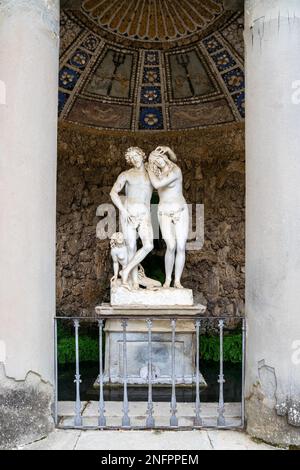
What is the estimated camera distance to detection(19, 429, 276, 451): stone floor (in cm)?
340

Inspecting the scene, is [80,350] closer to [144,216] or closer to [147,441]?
[144,216]

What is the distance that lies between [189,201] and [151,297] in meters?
3.53

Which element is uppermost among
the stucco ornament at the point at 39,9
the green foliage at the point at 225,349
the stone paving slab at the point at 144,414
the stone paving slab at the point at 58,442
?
the stucco ornament at the point at 39,9

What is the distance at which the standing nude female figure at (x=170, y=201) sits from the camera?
5.76m

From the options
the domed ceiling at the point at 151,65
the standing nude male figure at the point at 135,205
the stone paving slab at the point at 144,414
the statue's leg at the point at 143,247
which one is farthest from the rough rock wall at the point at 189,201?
the stone paving slab at the point at 144,414

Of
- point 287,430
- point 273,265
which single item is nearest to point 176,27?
point 273,265

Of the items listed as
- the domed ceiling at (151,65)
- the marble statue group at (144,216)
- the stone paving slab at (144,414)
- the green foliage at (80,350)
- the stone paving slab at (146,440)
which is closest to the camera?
the stone paving slab at (146,440)

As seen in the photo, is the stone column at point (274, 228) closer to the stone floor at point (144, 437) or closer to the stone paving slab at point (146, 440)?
the stone floor at point (144, 437)

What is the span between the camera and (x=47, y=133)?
3789 mm

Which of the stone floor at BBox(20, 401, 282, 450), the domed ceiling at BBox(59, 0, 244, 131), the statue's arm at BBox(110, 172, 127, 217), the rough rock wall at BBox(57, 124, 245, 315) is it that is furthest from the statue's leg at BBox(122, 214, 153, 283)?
the rough rock wall at BBox(57, 124, 245, 315)

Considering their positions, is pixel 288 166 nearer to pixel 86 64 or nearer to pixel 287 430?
pixel 287 430

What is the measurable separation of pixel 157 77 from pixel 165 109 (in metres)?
0.57

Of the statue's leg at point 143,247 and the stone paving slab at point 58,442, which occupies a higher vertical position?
the statue's leg at point 143,247

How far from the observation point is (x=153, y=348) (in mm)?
5535
